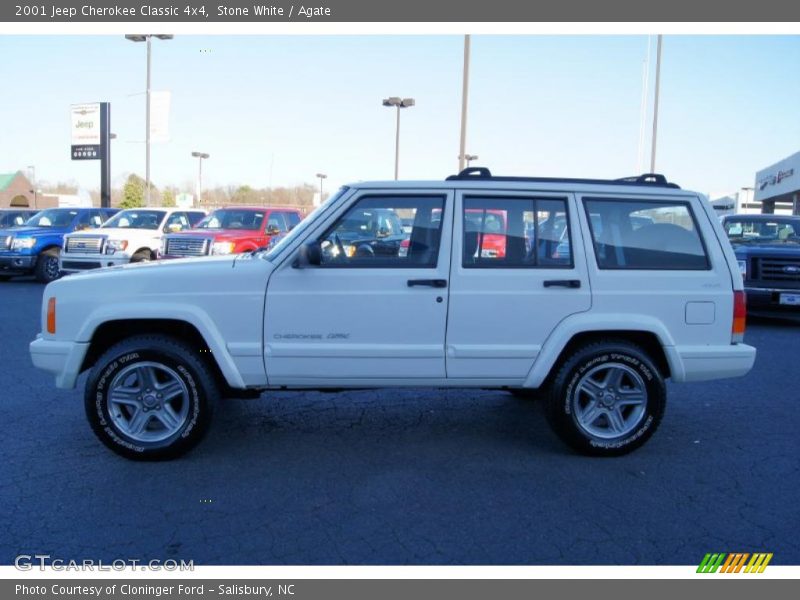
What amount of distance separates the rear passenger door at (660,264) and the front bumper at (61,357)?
137 inches

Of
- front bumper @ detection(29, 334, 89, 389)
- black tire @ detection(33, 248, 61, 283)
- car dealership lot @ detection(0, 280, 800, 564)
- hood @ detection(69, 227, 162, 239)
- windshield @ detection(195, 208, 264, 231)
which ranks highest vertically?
windshield @ detection(195, 208, 264, 231)

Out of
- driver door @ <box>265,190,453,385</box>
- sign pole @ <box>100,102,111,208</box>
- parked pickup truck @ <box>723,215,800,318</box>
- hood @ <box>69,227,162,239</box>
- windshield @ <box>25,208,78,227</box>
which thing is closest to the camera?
driver door @ <box>265,190,453,385</box>

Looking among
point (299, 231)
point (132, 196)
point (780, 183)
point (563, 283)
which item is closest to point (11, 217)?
point (299, 231)

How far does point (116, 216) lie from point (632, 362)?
14.9 m

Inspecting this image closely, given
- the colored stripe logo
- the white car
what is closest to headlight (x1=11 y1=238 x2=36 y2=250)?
the white car

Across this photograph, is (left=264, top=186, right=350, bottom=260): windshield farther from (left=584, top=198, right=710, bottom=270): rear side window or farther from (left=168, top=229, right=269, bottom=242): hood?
(left=168, top=229, right=269, bottom=242): hood

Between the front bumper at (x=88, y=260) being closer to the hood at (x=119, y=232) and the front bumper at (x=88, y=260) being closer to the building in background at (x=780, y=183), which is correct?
the hood at (x=119, y=232)

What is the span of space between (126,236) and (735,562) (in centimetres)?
1462

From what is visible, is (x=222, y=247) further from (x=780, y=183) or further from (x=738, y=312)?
(x=780, y=183)

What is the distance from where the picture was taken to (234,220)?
14.7 metres

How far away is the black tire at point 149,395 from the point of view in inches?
185

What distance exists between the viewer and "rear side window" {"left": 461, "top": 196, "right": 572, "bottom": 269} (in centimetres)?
486

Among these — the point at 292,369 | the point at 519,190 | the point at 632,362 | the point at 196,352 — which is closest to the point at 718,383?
the point at 632,362

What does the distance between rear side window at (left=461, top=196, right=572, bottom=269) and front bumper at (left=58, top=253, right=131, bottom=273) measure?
12.3 metres
